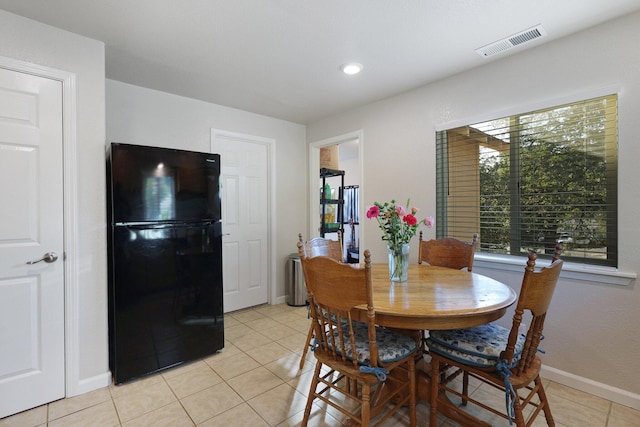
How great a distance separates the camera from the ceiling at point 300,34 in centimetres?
181

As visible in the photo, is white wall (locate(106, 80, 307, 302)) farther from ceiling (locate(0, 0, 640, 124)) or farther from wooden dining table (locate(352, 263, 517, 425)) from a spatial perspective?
wooden dining table (locate(352, 263, 517, 425))

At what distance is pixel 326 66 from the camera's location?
8.36 ft

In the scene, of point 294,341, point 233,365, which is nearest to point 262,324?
point 294,341

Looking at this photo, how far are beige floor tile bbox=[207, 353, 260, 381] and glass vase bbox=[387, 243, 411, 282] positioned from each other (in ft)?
4.51

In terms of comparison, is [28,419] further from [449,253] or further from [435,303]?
[449,253]

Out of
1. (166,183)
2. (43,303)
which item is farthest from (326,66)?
(43,303)

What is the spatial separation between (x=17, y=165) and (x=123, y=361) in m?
1.47

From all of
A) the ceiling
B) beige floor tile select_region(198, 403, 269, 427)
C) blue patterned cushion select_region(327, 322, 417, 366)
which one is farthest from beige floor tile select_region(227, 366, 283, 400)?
the ceiling

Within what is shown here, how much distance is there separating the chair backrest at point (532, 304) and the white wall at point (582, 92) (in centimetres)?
94

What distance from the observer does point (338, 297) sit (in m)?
1.42

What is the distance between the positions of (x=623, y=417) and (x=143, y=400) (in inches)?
118

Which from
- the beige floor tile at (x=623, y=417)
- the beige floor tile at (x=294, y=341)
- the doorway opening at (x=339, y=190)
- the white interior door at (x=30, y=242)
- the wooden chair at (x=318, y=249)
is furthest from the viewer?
the doorway opening at (x=339, y=190)

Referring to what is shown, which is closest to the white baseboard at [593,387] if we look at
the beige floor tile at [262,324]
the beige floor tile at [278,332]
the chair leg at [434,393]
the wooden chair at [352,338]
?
the chair leg at [434,393]

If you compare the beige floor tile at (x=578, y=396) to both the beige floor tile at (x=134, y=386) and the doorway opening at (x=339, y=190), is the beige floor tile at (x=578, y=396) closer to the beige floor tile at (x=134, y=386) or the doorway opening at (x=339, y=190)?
the doorway opening at (x=339, y=190)
